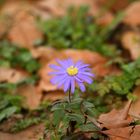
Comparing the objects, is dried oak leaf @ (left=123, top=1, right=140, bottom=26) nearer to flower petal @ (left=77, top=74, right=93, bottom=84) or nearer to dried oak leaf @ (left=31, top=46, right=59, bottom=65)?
dried oak leaf @ (left=31, top=46, right=59, bottom=65)

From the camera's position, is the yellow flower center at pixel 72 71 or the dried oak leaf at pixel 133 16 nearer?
the yellow flower center at pixel 72 71

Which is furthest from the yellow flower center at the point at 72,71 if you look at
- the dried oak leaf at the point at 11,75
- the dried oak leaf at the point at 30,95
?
the dried oak leaf at the point at 11,75

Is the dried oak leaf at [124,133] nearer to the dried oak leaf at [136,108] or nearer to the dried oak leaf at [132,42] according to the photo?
the dried oak leaf at [136,108]

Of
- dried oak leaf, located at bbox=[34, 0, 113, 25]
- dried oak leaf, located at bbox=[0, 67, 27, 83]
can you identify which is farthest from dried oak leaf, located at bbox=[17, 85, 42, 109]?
dried oak leaf, located at bbox=[34, 0, 113, 25]

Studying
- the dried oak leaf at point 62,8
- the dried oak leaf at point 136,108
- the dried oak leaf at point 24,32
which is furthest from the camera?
the dried oak leaf at point 62,8

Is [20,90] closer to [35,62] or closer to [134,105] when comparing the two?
[35,62]

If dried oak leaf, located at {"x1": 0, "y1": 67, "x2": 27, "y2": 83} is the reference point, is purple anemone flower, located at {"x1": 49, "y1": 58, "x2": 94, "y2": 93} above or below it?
below
